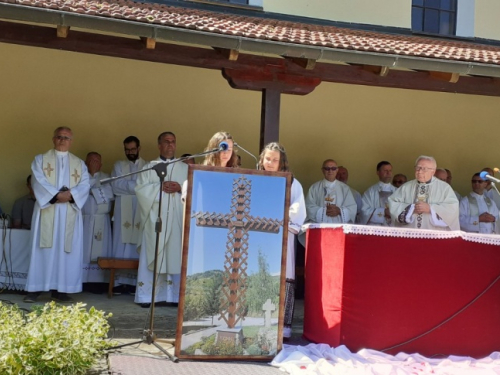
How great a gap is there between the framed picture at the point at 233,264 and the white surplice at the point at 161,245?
2.97 metres

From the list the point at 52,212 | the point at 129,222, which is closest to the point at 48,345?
the point at 52,212

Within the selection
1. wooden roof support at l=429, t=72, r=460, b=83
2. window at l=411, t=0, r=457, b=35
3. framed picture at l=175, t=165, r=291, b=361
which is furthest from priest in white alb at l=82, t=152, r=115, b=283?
window at l=411, t=0, r=457, b=35

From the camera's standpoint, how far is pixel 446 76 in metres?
9.73

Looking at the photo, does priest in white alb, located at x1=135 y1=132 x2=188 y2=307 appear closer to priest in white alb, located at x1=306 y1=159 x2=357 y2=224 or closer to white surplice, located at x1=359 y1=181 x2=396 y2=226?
priest in white alb, located at x1=306 y1=159 x2=357 y2=224

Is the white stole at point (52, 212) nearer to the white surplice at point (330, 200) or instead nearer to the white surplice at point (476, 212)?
the white surplice at point (330, 200)

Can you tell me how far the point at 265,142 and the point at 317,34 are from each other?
1.59 m

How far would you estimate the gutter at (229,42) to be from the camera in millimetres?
7809

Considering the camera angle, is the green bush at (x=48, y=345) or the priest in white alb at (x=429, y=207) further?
the priest in white alb at (x=429, y=207)

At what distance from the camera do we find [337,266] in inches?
278

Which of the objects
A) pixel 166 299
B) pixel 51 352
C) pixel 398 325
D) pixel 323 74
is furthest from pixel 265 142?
pixel 51 352

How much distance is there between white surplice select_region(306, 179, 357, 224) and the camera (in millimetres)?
10938

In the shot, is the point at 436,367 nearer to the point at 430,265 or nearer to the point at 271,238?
the point at 430,265

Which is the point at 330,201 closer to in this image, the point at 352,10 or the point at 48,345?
the point at 352,10

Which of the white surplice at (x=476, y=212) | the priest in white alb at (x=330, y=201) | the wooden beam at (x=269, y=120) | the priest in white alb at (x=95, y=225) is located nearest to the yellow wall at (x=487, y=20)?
the white surplice at (x=476, y=212)
